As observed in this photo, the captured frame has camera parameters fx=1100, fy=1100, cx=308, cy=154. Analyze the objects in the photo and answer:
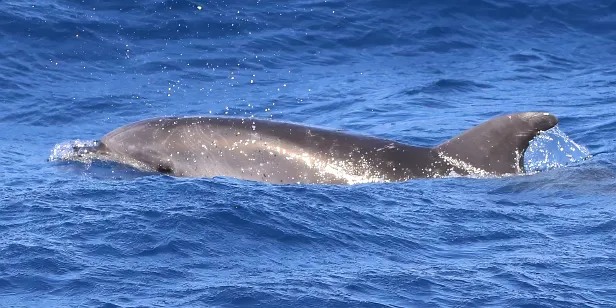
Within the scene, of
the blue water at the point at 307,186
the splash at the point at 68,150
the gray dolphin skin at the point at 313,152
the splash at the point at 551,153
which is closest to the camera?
the blue water at the point at 307,186

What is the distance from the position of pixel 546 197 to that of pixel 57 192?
6051 mm

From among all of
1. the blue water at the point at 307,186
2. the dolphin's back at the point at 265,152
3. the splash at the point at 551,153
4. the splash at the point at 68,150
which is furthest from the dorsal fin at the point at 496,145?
the splash at the point at 68,150

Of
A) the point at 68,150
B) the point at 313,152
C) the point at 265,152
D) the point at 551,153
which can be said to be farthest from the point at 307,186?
the point at 68,150

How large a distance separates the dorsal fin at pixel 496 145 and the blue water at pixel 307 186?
11.1 inches

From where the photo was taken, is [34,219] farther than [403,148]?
No

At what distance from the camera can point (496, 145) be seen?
562 inches

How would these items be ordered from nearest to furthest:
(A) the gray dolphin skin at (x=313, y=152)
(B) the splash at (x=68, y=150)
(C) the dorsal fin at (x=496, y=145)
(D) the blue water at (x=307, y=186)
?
1. (D) the blue water at (x=307, y=186)
2. (C) the dorsal fin at (x=496, y=145)
3. (A) the gray dolphin skin at (x=313, y=152)
4. (B) the splash at (x=68, y=150)

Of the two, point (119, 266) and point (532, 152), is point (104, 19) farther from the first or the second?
point (119, 266)

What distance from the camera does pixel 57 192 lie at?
13.7 m

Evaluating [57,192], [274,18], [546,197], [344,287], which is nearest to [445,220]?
[546,197]

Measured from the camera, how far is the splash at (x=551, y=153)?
15.5 metres

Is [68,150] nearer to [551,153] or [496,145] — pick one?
[496,145]

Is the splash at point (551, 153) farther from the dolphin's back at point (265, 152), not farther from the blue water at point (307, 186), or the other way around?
the dolphin's back at point (265, 152)

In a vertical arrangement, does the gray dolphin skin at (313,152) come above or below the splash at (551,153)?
above
